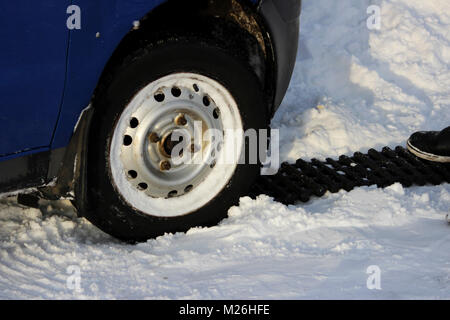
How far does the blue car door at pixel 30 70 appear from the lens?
308 centimetres

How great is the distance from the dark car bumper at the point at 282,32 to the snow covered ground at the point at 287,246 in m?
0.71

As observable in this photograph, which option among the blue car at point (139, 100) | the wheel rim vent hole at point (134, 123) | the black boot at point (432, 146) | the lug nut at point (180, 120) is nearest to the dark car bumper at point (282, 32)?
the blue car at point (139, 100)

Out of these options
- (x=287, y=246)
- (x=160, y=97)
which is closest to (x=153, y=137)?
(x=160, y=97)

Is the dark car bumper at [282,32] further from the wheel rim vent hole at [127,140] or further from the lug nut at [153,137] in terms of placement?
the wheel rim vent hole at [127,140]

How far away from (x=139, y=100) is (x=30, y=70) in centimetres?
60

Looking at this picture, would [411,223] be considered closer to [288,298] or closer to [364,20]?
[288,298]

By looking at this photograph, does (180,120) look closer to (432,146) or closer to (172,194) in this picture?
(172,194)

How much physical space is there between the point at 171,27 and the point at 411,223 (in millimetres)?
1699

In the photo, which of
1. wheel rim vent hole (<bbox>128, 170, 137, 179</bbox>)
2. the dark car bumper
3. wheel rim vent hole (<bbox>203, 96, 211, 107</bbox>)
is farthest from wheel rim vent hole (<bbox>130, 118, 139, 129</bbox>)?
the dark car bumper

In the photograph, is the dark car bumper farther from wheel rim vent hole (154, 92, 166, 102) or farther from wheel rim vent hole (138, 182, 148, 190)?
wheel rim vent hole (138, 182, 148, 190)

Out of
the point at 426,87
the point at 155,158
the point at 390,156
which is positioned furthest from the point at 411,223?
the point at 426,87

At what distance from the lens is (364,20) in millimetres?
6367

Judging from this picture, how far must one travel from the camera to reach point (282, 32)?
3943mm

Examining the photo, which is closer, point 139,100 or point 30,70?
point 30,70
